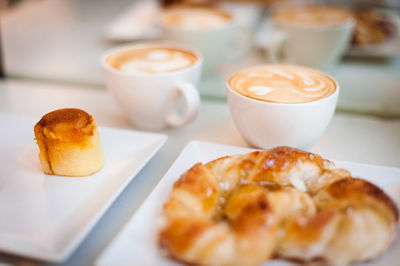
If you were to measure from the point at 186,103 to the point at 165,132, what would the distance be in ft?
0.36

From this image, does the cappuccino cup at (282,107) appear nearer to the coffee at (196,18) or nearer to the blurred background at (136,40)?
the blurred background at (136,40)

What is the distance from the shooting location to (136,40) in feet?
4.61

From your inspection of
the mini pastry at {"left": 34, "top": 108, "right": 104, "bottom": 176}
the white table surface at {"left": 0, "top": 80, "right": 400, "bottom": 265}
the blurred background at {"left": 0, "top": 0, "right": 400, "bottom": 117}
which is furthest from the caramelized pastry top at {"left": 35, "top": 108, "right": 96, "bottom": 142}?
the blurred background at {"left": 0, "top": 0, "right": 400, "bottom": 117}

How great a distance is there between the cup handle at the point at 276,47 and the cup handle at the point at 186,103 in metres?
0.41

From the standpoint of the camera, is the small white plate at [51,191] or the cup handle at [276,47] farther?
the cup handle at [276,47]

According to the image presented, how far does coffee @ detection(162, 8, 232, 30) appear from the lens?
121cm

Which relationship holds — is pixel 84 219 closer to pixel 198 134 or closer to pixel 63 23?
pixel 198 134

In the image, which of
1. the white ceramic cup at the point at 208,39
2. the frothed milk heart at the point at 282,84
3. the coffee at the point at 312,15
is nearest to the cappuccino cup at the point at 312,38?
the coffee at the point at 312,15

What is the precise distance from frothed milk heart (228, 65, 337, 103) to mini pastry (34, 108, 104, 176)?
0.30 metres

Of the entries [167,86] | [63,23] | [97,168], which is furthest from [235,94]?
[63,23]

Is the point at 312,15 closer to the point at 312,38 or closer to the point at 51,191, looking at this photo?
the point at 312,38

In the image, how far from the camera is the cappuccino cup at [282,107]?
0.73 metres

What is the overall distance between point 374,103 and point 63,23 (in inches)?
45.6

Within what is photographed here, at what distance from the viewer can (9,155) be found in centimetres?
80
